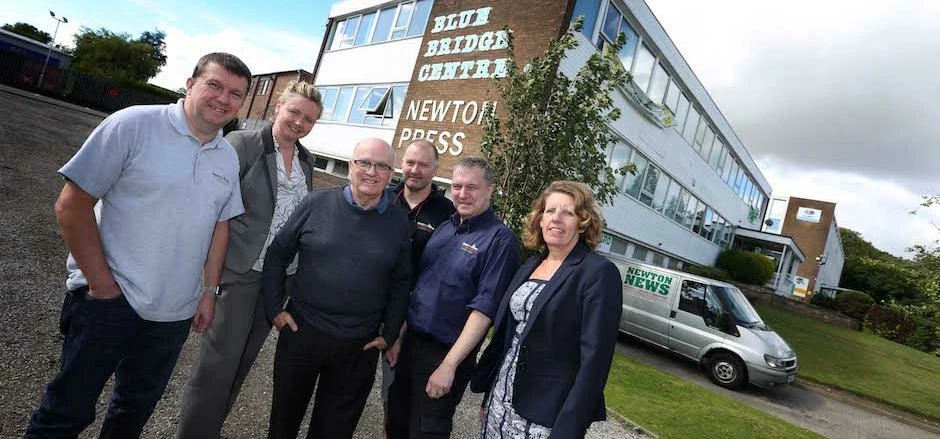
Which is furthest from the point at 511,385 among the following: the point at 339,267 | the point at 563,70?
the point at 563,70

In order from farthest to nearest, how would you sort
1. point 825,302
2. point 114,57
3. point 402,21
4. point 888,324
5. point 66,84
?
point 114,57
point 825,302
point 66,84
point 888,324
point 402,21

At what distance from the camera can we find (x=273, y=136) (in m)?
2.74

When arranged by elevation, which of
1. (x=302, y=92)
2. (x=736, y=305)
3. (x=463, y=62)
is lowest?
(x=736, y=305)

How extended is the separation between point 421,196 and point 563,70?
9.35 m

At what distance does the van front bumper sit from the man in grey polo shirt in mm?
9354

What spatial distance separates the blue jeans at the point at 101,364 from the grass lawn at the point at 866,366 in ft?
43.2

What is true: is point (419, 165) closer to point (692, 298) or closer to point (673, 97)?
point (692, 298)

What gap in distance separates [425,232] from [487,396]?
1.12m

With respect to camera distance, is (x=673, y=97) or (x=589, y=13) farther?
(x=673, y=97)

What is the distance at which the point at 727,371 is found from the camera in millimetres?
8617

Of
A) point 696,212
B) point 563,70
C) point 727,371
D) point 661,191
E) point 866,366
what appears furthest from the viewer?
point 696,212

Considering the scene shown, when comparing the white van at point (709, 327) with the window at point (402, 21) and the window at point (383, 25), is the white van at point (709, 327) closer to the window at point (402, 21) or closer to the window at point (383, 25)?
the window at point (402, 21)

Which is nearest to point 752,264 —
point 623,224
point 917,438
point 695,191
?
point 695,191

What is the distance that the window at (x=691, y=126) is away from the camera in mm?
18391
